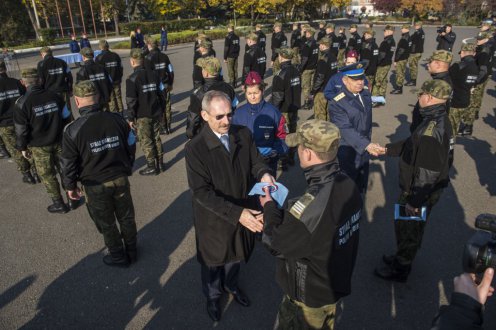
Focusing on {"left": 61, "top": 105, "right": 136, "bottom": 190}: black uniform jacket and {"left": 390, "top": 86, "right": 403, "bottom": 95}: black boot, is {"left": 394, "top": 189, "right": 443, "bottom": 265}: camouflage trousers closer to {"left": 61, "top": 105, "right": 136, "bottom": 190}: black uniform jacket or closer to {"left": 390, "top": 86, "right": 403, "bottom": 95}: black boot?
{"left": 61, "top": 105, "right": 136, "bottom": 190}: black uniform jacket

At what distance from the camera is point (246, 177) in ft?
10.8

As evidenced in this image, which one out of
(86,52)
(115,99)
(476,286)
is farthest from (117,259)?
(115,99)

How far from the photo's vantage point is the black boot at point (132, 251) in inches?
178

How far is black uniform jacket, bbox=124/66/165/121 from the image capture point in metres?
6.52

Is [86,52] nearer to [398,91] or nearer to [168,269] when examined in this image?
[168,269]

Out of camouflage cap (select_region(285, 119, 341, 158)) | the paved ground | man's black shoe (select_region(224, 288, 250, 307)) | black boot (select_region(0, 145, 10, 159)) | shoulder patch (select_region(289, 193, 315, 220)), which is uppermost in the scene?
camouflage cap (select_region(285, 119, 341, 158))

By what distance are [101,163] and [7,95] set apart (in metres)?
4.23

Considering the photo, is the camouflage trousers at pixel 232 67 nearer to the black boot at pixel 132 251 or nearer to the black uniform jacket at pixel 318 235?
the black boot at pixel 132 251

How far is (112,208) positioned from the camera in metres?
4.25

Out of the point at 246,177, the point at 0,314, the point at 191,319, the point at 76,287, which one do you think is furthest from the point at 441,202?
the point at 0,314

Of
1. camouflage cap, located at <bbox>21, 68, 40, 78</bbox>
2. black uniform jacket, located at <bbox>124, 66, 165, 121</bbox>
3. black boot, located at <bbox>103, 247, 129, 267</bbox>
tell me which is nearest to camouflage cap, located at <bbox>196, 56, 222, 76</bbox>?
black uniform jacket, located at <bbox>124, 66, 165, 121</bbox>

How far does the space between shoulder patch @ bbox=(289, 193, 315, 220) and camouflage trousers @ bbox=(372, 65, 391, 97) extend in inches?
429

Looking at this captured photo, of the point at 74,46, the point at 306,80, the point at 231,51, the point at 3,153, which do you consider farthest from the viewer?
the point at 74,46

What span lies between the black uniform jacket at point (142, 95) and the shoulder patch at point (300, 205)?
5.24 metres
